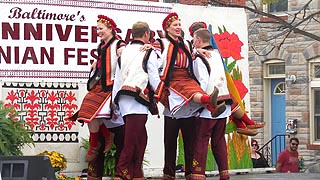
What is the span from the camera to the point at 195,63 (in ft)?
43.0

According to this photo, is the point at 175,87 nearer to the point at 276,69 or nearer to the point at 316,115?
the point at 316,115

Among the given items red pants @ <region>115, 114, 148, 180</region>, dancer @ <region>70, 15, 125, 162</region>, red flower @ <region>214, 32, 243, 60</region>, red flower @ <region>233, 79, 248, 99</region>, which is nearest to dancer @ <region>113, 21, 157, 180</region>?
red pants @ <region>115, 114, 148, 180</region>

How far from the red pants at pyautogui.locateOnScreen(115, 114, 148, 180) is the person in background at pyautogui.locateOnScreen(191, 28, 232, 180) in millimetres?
730

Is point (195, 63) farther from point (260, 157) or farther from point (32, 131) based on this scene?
point (260, 157)

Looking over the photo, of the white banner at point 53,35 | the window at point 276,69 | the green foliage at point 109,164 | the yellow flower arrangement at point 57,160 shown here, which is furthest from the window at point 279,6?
the yellow flower arrangement at point 57,160

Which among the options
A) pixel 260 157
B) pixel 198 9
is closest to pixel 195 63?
pixel 198 9

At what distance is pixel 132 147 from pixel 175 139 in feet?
3.11

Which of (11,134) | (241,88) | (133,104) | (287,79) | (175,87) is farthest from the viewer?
(287,79)

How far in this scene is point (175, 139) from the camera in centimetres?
1330

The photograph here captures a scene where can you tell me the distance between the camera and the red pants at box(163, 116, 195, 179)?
1316cm

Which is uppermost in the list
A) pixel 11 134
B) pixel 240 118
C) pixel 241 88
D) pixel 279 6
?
pixel 279 6

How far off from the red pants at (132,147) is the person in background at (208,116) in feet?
2.40

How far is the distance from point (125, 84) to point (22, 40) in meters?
3.15

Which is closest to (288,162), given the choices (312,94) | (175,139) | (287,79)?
(175,139)
